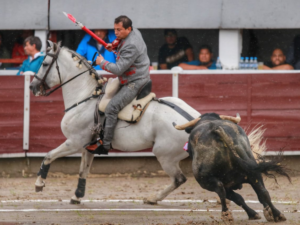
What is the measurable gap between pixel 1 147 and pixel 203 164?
203 inches

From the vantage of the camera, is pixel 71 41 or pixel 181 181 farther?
pixel 71 41

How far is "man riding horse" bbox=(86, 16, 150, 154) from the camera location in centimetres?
754

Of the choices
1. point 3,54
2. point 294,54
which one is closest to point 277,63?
point 294,54

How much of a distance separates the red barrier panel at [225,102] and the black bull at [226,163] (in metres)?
4.07

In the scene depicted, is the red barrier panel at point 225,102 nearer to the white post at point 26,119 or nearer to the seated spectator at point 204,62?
the white post at point 26,119

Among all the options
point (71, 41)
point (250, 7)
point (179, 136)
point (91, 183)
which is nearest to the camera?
point (179, 136)

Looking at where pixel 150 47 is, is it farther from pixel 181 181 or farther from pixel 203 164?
pixel 203 164

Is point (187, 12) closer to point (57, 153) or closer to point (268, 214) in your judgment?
point (57, 153)

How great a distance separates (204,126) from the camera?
21.5 feet

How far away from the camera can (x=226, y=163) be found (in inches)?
247

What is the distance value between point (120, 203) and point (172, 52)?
13.5 feet

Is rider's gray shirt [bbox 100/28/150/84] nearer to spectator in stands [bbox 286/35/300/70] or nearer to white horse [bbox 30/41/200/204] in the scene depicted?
white horse [bbox 30/41/200/204]

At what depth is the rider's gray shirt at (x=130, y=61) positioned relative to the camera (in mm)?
7523

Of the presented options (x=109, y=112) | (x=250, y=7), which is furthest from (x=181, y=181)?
(x=250, y=7)
